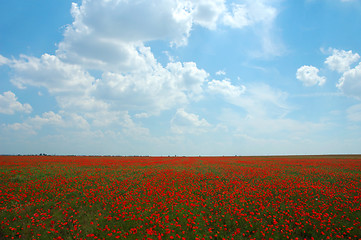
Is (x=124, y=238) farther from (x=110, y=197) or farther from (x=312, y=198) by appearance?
(x=312, y=198)

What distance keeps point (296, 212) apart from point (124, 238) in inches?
346

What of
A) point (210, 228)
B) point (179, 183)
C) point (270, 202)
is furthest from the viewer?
point (179, 183)

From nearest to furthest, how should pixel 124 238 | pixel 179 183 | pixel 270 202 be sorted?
1. pixel 124 238
2. pixel 270 202
3. pixel 179 183

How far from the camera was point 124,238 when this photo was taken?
7.88 m

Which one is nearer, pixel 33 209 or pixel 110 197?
pixel 33 209

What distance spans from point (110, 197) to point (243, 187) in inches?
368

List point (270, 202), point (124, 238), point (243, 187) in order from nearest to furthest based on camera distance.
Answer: point (124, 238) < point (270, 202) < point (243, 187)

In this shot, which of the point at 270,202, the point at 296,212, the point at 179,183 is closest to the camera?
the point at 296,212

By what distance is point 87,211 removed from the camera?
10672 mm

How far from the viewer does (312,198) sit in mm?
12734

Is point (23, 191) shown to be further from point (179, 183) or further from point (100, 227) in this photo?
point (179, 183)

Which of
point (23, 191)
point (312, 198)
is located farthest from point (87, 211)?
point (312, 198)

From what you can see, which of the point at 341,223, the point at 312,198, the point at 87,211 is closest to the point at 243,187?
the point at 312,198

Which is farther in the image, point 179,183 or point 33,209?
point 179,183
